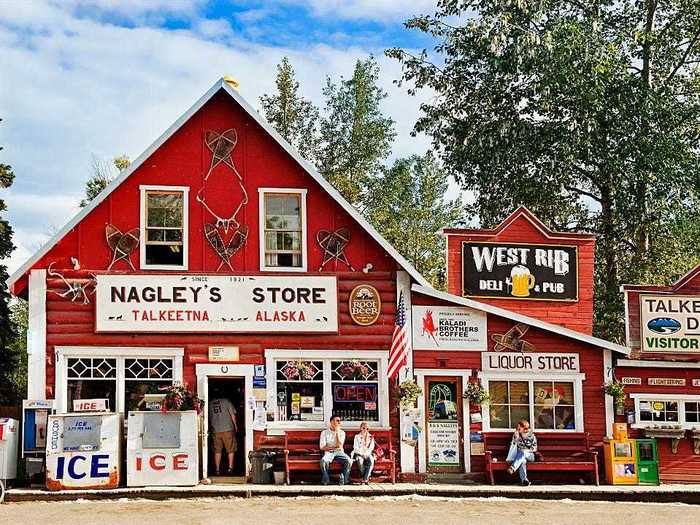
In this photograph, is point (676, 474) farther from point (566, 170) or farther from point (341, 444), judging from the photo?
point (566, 170)

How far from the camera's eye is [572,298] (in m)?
21.4


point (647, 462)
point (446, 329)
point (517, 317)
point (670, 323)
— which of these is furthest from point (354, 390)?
point (670, 323)

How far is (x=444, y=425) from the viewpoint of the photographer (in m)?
20.2

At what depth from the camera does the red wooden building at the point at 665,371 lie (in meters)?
20.4

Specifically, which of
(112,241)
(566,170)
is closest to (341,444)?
(112,241)

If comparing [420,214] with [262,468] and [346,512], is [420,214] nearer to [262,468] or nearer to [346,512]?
[262,468]

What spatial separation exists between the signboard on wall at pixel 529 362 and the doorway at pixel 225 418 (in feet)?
15.4

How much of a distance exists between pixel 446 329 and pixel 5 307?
Result: 11.7m

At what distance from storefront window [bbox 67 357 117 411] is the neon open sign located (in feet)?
13.4

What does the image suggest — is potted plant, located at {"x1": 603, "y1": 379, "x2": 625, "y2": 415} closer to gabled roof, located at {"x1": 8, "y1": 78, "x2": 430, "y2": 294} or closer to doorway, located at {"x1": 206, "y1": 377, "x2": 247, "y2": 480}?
gabled roof, located at {"x1": 8, "y1": 78, "x2": 430, "y2": 294}

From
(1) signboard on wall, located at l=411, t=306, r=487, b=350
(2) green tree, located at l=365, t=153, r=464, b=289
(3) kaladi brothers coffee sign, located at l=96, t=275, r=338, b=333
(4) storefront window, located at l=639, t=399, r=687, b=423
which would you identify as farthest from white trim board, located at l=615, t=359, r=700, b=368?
(2) green tree, located at l=365, t=153, r=464, b=289

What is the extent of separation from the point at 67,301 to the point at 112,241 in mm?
1349

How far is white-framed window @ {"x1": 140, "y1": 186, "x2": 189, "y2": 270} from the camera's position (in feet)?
64.4

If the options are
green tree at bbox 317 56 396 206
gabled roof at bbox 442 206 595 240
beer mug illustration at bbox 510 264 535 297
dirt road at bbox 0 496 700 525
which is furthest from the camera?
green tree at bbox 317 56 396 206
